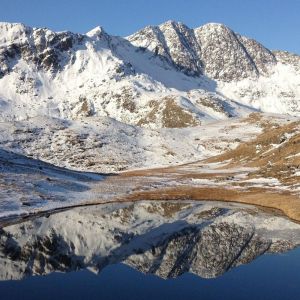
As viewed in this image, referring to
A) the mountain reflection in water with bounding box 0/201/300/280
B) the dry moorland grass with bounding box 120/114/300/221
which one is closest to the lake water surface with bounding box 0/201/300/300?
the mountain reflection in water with bounding box 0/201/300/280

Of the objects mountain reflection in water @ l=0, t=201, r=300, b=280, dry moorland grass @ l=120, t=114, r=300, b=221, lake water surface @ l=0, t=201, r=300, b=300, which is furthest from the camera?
dry moorland grass @ l=120, t=114, r=300, b=221

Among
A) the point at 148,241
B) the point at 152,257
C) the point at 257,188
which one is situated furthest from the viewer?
the point at 257,188

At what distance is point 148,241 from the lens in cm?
4719

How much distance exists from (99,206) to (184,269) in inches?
1358

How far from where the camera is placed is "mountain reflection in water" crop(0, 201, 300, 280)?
130ft

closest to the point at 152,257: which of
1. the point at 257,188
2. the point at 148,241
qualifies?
the point at 148,241

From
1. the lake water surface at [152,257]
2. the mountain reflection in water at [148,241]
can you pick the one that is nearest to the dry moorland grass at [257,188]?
the mountain reflection in water at [148,241]

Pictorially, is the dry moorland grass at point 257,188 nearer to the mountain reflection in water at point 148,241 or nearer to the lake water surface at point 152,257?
the mountain reflection in water at point 148,241

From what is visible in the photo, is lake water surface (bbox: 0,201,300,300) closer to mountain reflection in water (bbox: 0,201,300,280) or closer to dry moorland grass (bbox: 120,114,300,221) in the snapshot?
mountain reflection in water (bbox: 0,201,300,280)

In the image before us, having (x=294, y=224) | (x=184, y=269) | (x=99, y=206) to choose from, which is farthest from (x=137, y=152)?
(x=184, y=269)

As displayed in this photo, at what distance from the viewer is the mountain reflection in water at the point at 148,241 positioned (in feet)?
130

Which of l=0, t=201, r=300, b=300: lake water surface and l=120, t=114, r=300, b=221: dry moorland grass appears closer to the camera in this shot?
l=0, t=201, r=300, b=300: lake water surface

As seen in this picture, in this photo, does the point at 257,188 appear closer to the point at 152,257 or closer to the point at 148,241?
the point at 148,241

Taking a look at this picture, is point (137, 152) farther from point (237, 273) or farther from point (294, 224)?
point (237, 273)
